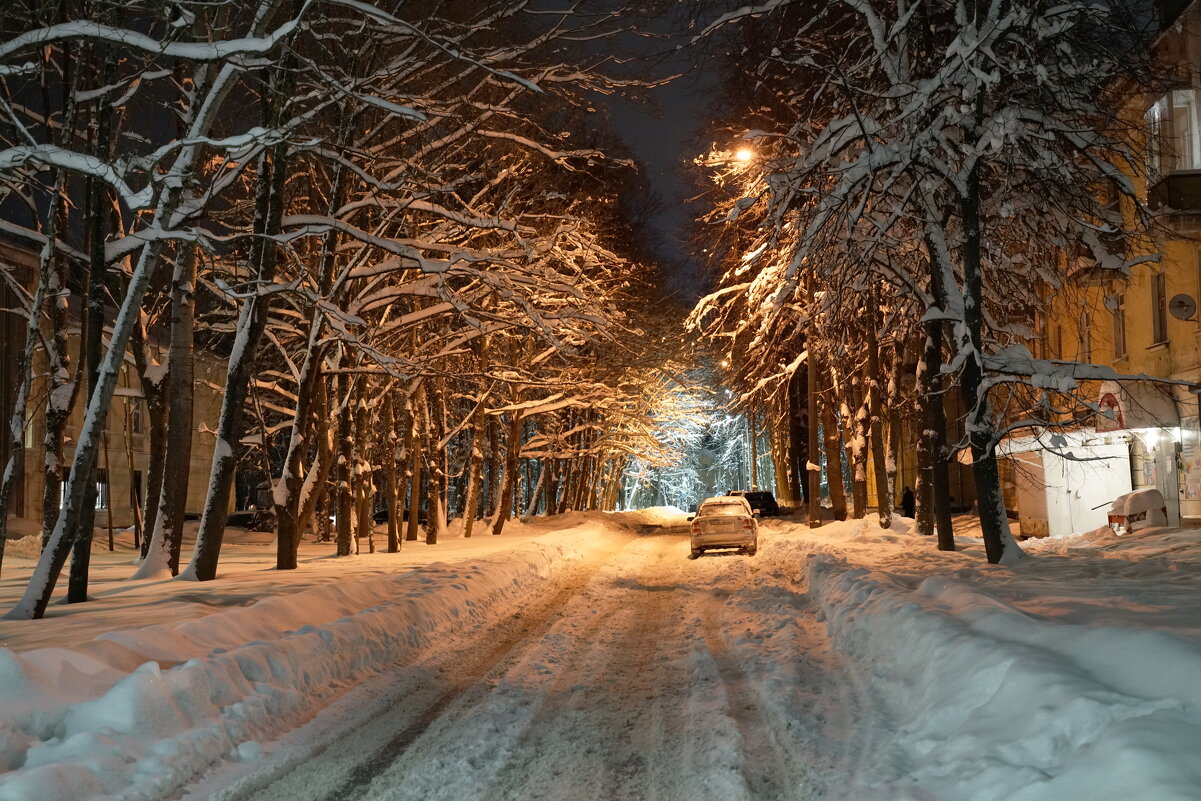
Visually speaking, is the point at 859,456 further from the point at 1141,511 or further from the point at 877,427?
the point at 1141,511

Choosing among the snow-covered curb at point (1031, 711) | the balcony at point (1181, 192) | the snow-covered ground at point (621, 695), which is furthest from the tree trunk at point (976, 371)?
the balcony at point (1181, 192)

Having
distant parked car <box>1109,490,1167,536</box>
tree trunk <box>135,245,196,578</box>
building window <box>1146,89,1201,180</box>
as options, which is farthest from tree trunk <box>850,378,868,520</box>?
tree trunk <box>135,245,196,578</box>

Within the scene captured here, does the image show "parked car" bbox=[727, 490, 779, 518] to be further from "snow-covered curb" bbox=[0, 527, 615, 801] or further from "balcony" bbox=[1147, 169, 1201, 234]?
"snow-covered curb" bbox=[0, 527, 615, 801]

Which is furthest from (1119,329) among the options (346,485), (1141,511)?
(346,485)

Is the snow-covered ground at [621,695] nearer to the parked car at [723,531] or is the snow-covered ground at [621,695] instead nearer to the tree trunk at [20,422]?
the tree trunk at [20,422]

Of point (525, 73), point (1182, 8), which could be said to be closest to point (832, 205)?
point (525, 73)

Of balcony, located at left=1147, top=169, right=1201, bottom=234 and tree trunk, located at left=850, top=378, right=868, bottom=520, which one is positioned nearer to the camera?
balcony, located at left=1147, top=169, right=1201, bottom=234

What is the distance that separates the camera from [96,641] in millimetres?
7812

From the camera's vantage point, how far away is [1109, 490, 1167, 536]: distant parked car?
68.0 feet

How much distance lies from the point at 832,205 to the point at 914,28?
13.4 feet

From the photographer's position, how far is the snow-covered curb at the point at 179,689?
5.76 meters

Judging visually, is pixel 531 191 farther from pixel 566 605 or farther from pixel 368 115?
pixel 566 605

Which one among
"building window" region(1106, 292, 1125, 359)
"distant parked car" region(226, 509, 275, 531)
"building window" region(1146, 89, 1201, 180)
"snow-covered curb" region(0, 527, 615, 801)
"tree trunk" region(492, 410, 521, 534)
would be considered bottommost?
"snow-covered curb" region(0, 527, 615, 801)

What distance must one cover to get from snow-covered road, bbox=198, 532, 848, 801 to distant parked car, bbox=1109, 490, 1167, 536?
1224 cm
